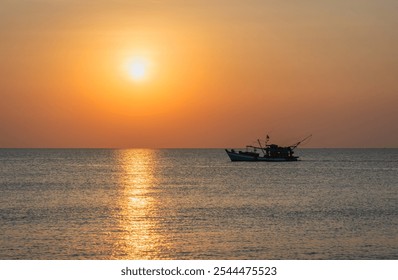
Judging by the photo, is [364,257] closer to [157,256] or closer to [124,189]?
[157,256]

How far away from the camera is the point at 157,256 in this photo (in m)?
47.8

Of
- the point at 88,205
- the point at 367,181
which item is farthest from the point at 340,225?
the point at 367,181

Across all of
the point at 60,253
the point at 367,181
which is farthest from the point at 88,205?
the point at 367,181

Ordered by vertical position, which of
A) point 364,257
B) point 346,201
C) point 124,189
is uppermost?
point 124,189

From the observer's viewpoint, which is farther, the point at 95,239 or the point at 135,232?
the point at 135,232

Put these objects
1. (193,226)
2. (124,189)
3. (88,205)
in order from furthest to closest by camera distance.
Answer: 1. (124,189)
2. (88,205)
3. (193,226)

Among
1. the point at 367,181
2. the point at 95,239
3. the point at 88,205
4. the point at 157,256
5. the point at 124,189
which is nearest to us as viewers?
the point at 157,256

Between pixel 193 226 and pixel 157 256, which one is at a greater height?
pixel 193 226

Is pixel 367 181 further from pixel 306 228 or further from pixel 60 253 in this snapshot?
pixel 60 253

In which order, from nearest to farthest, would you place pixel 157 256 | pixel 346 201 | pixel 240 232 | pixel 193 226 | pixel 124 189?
pixel 157 256, pixel 240 232, pixel 193 226, pixel 346 201, pixel 124 189

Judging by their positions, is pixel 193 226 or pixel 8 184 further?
pixel 8 184

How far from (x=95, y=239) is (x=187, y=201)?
3349 cm

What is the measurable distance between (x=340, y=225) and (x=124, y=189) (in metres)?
53.4

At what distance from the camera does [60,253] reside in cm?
4828
